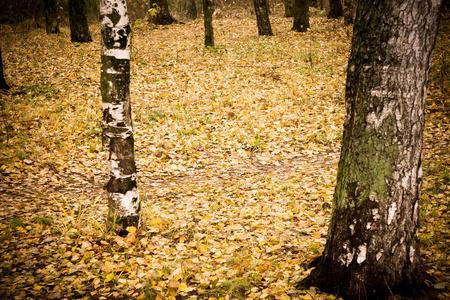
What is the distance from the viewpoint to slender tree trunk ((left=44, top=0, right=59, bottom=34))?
1608 centimetres

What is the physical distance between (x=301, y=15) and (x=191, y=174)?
1361cm

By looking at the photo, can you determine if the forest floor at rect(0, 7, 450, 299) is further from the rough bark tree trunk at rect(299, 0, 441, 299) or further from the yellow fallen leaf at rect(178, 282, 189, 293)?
the rough bark tree trunk at rect(299, 0, 441, 299)

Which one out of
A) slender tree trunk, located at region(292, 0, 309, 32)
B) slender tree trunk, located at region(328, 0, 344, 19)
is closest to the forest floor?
slender tree trunk, located at region(292, 0, 309, 32)

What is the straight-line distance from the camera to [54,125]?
304 inches

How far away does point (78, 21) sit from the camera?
48.4 feet

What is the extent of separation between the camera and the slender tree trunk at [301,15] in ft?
51.5

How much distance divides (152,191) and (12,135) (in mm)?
4195

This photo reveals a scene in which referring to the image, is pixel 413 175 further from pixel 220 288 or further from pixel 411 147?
pixel 220 288

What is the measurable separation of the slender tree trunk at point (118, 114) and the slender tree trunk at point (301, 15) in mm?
14450

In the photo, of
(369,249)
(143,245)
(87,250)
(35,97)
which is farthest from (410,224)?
(35,97)

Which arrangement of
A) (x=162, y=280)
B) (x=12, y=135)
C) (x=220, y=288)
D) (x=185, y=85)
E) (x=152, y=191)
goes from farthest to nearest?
(x=185, y=85) → (x=12, y=135) → (x=152, y=191) → (x=162, y=280) → (x=220, y=288)

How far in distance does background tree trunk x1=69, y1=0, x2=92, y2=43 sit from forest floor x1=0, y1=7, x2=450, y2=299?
1907mm

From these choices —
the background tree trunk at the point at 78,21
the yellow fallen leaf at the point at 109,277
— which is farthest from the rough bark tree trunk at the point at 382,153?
the background tree trunk at the point at 78,21

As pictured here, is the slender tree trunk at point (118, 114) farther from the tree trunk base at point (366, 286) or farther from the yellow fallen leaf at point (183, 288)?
the tree trunk base at point (366, 286)
